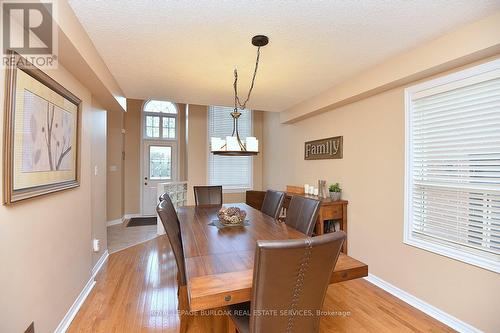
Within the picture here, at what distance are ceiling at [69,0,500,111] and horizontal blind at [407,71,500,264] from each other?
560 millimetres

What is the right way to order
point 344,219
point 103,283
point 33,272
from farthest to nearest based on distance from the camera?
point 344,219 → point 103,283 → point 33,272

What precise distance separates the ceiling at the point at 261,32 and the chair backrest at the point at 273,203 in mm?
1429

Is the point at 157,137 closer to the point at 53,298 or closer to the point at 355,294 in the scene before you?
the point at 53,298

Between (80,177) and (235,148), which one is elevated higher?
(235,148)

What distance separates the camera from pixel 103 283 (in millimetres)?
2586

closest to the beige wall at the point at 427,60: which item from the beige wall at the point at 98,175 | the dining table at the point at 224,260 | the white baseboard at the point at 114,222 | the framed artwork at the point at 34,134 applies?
the dining table at the point at 224,260

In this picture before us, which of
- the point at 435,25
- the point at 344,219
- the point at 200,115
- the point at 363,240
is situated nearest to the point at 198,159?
the point at 200,115

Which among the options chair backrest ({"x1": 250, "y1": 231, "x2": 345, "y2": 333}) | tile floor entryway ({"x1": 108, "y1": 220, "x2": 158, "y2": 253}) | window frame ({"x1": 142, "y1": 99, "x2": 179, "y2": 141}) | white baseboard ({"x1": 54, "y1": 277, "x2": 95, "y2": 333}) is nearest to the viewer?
chair backrest ({"x1": 250, "y1": 231, "x2": 345, "y2": 333})

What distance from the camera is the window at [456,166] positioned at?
67.6 inches

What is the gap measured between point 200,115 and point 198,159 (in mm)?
919

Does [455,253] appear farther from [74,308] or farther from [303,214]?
[74,308]

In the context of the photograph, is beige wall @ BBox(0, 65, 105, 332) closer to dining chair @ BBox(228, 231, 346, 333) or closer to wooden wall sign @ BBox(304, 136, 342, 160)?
dining chair @ BBox(228, 231, 346, 333)

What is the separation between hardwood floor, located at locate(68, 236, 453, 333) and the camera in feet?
6.16

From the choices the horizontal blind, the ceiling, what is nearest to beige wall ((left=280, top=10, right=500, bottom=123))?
the ceiling
